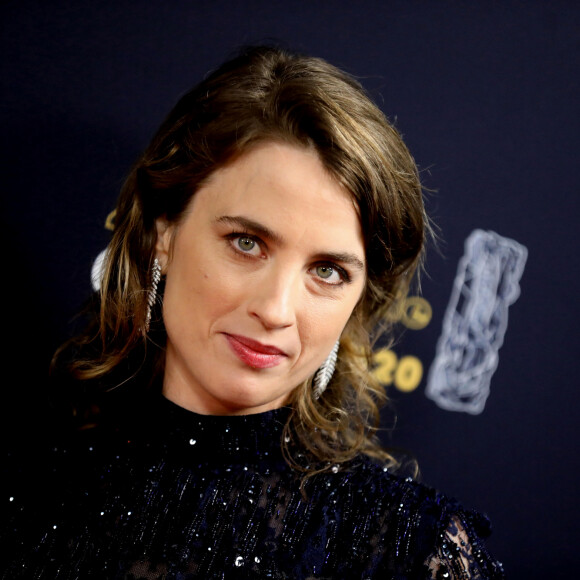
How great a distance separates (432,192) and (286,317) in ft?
2.11

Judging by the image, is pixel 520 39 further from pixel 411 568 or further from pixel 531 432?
pixel 411 568

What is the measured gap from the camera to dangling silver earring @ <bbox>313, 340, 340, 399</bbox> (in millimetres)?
1286

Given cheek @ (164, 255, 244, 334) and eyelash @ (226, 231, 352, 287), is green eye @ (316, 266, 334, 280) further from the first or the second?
cheek @ (164, 255, 244, 334)

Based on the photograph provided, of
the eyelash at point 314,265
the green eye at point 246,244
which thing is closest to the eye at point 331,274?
the eyelash at point 314,265

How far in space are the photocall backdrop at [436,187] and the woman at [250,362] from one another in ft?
0.91

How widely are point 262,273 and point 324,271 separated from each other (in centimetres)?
10

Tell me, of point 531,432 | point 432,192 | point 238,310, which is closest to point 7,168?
point 238,310

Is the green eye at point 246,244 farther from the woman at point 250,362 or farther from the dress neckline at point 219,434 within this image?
the dress neckline at point 219,434

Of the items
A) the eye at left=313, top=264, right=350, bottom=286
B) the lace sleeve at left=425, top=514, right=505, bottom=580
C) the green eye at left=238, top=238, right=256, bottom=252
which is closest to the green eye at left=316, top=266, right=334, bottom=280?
the eye at left=313, top=264, right=350, bottom=286

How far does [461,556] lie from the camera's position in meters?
1.08

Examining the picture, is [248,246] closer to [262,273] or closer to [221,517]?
[262,273]

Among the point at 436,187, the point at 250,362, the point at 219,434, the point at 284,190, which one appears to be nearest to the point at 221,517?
the point at 219,434

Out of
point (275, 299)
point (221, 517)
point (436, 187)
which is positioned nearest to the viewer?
point (275, 299)

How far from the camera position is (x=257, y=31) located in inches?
59.1
